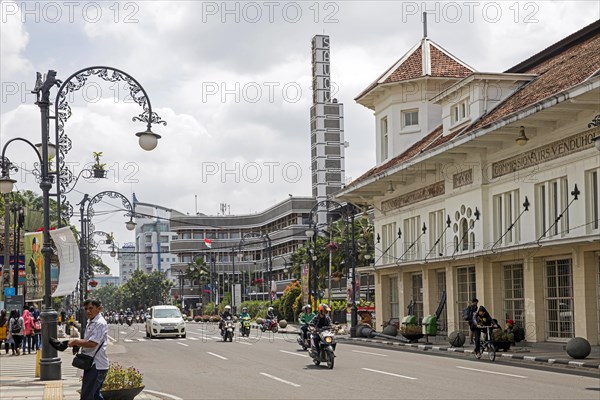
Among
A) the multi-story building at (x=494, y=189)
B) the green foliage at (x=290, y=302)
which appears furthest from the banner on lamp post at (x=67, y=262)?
the green foliage at (x=290, y=302)

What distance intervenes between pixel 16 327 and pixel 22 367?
26.4 feet

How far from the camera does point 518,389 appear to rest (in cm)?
1712

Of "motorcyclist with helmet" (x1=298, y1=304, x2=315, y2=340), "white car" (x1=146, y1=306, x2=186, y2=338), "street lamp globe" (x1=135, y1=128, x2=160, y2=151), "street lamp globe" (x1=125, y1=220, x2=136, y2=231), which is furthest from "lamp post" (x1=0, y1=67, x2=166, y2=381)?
"white car" (x1=146, y1=306, x2=186, y2=338)

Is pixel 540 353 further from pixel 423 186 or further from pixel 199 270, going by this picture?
pixel 199 270

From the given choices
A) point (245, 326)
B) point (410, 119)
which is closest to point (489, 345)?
point (410, 119)

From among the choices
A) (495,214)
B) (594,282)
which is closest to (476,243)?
(495,214)

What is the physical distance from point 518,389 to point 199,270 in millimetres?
115212

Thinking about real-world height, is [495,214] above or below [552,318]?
above

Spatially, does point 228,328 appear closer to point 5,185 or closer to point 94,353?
point 5,185

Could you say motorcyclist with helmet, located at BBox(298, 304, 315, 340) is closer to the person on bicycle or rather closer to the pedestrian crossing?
the person on bicycle

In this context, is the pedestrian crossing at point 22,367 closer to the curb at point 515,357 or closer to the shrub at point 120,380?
the shrub at point 120,380

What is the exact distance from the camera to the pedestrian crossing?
76.7 feet

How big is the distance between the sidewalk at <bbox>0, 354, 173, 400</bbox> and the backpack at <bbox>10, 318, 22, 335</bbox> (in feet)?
22.8

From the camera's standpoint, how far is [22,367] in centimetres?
2642
